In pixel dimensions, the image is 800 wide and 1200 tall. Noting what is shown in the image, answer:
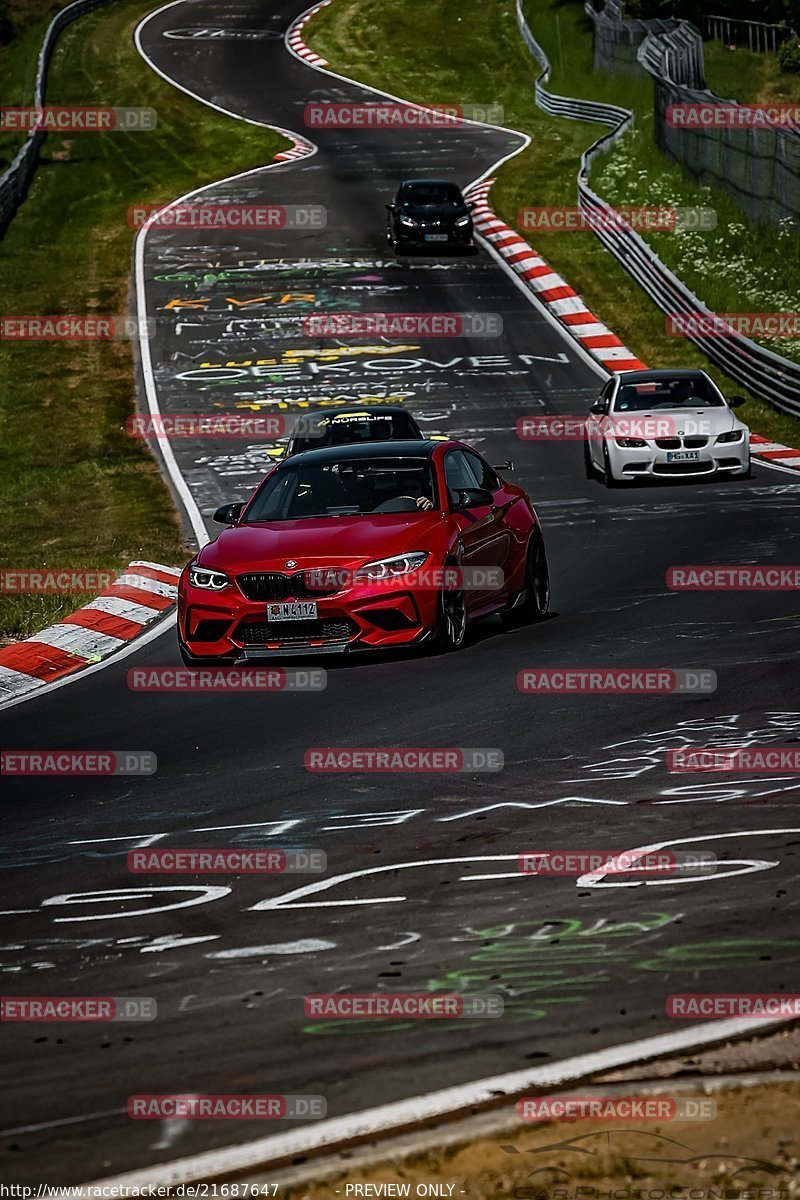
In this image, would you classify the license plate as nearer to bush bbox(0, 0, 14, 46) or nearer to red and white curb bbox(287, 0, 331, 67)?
red and white curb bbox(287, 0, 331, 67)

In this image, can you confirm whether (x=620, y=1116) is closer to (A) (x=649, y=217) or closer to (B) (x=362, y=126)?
(A) (x=649, y=217)

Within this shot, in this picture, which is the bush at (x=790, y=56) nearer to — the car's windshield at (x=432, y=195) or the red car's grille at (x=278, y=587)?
the car's windshield at (x=432, y=195)

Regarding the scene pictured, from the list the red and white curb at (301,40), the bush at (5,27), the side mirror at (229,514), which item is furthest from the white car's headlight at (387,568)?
the bush at (5,27)

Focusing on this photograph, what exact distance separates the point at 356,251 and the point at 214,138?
14884 mm

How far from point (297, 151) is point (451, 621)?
42.1 meters

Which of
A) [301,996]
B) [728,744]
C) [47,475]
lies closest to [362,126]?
[47,475]

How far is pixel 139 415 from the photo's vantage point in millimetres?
29703

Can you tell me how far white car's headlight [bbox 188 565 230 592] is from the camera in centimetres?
1271

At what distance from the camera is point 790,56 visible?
53531 millimetres

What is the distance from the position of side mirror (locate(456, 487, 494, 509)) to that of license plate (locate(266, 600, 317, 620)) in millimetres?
1560

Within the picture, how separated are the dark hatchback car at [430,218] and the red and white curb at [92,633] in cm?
2339

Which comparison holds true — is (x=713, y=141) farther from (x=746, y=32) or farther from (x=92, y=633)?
(x=92, y=633)

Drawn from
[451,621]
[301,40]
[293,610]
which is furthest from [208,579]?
[301,40]

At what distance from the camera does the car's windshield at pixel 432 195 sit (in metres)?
40.6
